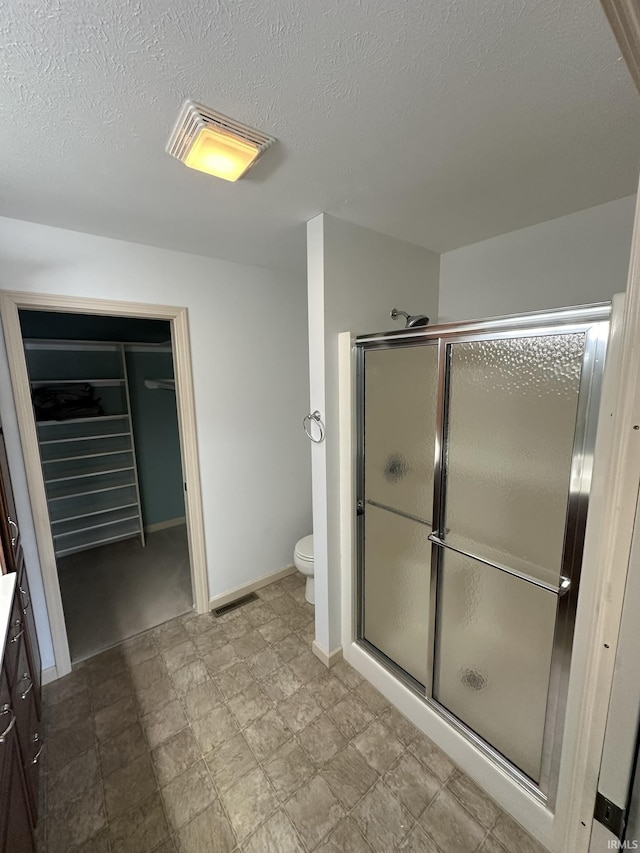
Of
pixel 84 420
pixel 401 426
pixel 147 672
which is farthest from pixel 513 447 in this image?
pixel 84 420

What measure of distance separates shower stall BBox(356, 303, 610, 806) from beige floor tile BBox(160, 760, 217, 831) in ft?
3.12

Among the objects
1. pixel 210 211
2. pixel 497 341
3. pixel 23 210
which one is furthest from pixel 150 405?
pixel 497 341

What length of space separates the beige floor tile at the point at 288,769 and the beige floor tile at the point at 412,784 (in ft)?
1.13

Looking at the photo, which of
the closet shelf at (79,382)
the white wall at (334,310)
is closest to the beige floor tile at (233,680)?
the white wall at (334,310)

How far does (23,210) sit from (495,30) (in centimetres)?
192

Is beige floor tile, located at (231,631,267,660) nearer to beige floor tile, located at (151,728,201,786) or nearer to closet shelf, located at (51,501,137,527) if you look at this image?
beige floor tile, located at (151,728,201,786)

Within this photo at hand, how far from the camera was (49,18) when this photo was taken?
726 millimetres

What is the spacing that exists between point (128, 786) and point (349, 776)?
92cm

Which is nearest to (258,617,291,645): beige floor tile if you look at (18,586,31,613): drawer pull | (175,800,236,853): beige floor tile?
(175,800,236,853): beige floor tile

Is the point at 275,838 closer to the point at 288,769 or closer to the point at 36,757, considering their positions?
the point at 288,769

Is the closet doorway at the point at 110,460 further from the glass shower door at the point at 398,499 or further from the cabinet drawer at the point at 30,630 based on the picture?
the glass shower door at the point at 398,499

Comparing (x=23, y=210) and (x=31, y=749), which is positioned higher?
(x=23, y=210)

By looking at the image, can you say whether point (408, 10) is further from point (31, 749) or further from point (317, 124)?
point (31, 749)

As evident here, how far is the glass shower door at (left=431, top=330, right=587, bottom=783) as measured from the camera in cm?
116
